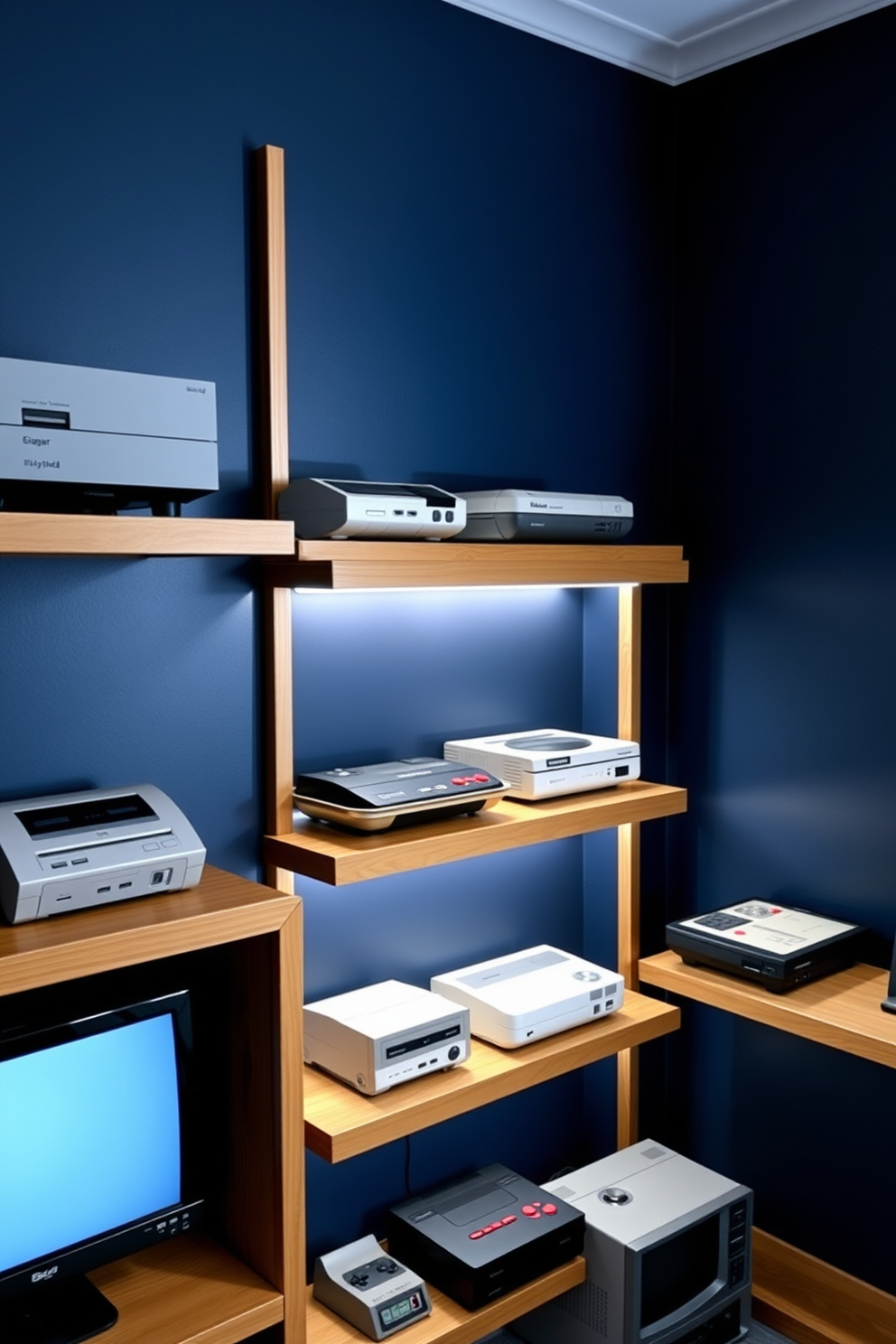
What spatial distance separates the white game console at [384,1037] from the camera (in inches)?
79.5

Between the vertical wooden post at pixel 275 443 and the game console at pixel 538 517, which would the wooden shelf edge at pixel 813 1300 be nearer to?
the vertical wooden post at pixel 275 443

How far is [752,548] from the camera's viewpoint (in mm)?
2637

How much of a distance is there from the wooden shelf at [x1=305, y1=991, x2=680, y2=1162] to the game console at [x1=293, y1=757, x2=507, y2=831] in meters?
0.45

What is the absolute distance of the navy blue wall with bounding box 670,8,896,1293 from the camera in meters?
2.40

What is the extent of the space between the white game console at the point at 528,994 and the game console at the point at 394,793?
0.38m

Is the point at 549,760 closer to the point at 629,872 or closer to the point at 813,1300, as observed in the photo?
the point at 629,872

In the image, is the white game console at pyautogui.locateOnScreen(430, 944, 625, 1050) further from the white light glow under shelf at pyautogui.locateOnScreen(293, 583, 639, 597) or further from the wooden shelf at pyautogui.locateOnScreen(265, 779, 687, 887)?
the white light glow under shelf at pyautogui.locateOnScreen(293, 583, 639, 597)

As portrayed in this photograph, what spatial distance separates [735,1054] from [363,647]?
50.2 inches

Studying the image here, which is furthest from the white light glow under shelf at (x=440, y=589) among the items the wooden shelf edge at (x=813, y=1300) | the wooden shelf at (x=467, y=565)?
Answer: the wooden shelf edge at (x=813, y=1300)

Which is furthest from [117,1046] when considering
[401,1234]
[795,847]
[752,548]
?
[752,548]

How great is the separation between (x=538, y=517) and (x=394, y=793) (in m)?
0.59

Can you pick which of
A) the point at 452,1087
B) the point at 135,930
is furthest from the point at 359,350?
the point at 452,1087

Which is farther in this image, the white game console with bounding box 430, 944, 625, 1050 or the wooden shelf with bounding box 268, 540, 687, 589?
the white game console with bounding box 430, 944, 625, 1050

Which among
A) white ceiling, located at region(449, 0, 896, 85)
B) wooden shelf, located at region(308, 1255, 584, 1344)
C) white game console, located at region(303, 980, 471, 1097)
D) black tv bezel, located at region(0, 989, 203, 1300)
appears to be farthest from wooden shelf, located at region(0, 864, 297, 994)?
white ceiling, located at region(449, 0, 896, 85)
